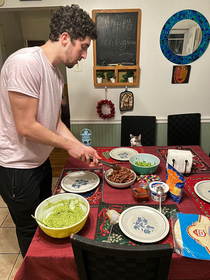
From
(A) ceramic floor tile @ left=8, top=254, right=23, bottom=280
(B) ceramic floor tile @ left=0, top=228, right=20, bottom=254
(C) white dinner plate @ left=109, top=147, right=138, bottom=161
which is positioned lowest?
(A) ceramic floor tile @ left=8, top=254, right=23, bottom=280

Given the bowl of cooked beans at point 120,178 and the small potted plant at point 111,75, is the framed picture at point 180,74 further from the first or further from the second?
the bowl of cooked beans at point 120,178

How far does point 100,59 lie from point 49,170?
168 cm

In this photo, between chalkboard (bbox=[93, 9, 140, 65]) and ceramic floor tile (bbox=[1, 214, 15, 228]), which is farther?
chalkboard (bbox=[93, 9, 140, 65])

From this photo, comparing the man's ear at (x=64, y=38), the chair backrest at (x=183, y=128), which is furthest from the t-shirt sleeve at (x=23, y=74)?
the chair backrest at (x=183, y=128)

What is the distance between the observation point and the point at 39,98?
3.63ft

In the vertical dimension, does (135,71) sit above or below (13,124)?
above

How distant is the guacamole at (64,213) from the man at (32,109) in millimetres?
258

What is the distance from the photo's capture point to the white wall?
2.32 m

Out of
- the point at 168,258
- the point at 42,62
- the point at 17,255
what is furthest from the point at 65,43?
the point at 17,255

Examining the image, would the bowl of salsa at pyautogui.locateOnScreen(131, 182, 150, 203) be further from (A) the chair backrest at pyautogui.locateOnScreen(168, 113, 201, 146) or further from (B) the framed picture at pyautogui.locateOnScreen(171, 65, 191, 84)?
(B) the framed picture at pyautogui.locateOnScreen(171, 65, 191, 84)

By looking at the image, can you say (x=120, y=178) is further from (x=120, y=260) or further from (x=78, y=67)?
(x=78, y=67)

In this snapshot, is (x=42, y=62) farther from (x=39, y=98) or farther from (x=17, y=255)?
(x=17, y=255)

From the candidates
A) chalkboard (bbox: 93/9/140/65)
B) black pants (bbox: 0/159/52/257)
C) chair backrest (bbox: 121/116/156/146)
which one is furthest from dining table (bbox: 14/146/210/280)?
chalkboard (bbox: 93/9/140/65)

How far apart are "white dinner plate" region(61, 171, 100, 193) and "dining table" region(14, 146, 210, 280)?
0.03 meters
